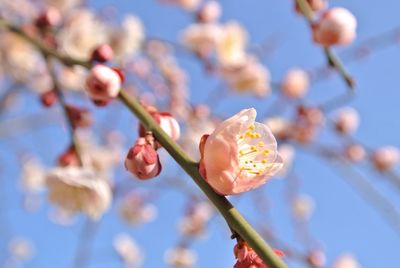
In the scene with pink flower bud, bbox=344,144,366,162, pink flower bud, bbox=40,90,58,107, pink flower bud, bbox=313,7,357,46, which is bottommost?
pink flower bud, bbox=344,144,366,162

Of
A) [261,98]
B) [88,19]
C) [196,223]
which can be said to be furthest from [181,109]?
[196,223]

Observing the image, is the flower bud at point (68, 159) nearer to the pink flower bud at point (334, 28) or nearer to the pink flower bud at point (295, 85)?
the pink flower bud at point (334, 28)

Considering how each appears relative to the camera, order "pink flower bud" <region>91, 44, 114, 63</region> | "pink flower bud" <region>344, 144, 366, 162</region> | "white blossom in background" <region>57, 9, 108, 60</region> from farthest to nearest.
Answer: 1. "pink flower bud" <region>344, 144, 366, 162</region>
2. "white blossom in background" <region>57, 9, 108, 60</region>
3. "pink flower bud" <region>91, 44, 114, 63</region>

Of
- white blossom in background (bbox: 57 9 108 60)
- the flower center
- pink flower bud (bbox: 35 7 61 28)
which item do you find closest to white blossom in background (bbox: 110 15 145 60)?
white blossom in background (bbox: 57 9 108 60)

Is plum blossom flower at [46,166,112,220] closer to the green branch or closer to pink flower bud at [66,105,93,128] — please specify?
pink flower bud at [66,105,93,128]

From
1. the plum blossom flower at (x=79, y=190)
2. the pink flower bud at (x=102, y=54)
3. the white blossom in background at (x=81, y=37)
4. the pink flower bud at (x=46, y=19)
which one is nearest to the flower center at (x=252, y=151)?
the pink flower bud at (x=102, y=54)

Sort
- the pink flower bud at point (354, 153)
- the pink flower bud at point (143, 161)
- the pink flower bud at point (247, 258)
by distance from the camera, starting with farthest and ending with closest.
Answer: the pink flower bud at point (354, 153) < the pink flower bud at point (143, 161) < the pink flower bud at point (247, 258)

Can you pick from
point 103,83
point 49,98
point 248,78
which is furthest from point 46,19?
point 248,78
